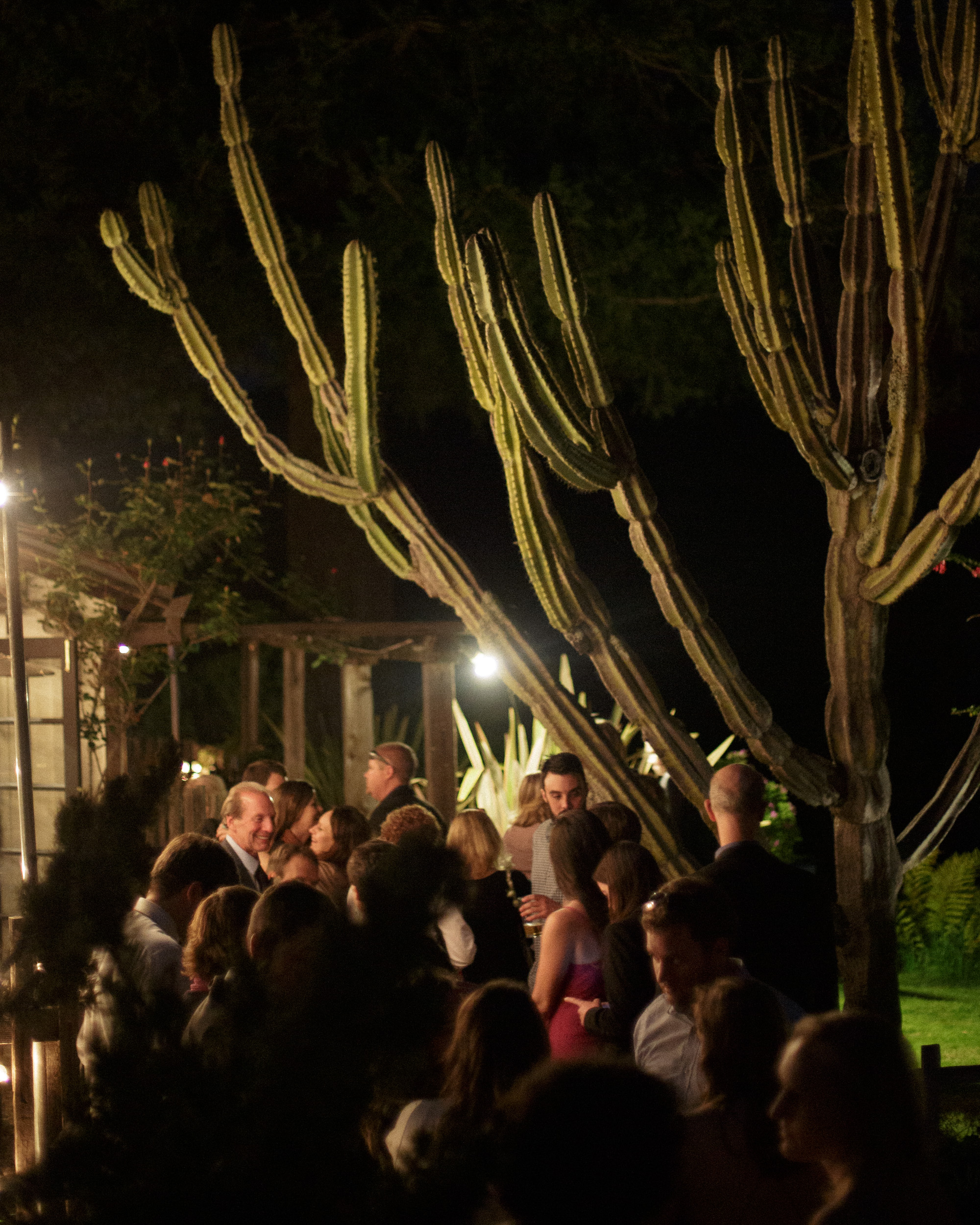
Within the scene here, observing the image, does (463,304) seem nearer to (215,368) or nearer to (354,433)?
(354,433)

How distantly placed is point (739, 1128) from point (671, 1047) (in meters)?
0.73

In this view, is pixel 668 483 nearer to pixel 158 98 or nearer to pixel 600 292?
pixel 600 292

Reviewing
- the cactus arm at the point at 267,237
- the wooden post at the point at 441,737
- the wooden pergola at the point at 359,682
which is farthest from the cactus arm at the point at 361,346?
the wooden post at the point at 441,737

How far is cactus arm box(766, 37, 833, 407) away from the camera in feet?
18.4

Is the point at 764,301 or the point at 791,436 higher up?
the point at 764,301

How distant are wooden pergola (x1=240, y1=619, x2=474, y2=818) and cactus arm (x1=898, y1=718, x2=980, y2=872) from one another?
4165 millimetres

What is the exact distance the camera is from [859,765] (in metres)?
5.78

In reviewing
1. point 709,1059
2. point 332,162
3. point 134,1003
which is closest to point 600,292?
point 332,162

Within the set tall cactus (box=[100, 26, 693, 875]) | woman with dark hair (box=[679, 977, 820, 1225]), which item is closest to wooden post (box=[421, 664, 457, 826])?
tall cactus (box=[100, 26, 693, 875])

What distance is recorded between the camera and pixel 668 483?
48.5 ft

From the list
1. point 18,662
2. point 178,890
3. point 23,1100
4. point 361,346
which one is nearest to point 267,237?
point 361,346

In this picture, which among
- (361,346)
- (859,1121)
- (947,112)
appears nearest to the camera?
(859,1121)

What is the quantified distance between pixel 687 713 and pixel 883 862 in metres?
7.60

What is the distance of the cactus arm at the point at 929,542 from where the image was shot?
496 centimetres
